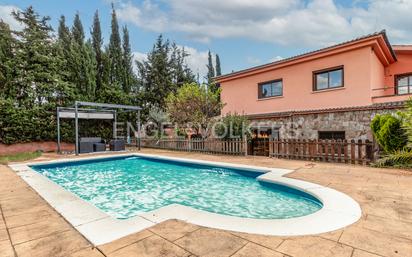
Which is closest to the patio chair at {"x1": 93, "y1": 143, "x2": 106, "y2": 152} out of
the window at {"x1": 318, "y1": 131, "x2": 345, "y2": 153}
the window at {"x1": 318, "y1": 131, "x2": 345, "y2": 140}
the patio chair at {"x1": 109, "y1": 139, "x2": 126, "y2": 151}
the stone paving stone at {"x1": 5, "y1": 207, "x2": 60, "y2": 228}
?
the patio chair at {"x1": 109, "y1": 139, "x2": 126, "y2": 151}

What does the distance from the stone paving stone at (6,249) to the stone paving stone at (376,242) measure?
11.9ft

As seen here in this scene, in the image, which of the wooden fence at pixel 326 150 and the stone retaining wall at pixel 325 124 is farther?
the stone retaining wall at pixel 325 124

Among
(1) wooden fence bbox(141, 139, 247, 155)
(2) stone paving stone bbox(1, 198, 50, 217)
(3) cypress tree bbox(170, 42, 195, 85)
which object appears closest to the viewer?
(2) stone paving stone bbox(1, 198, 50, 217)

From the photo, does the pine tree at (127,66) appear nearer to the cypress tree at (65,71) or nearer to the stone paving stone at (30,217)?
the cypress tree at (65,71)

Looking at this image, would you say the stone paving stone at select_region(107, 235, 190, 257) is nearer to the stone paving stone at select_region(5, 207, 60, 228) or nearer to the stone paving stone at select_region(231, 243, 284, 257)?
the stone paving stone at select_region(231, 243, 284, 257)

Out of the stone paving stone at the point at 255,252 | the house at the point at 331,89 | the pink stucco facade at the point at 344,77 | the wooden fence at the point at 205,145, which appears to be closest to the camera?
the stone paving stone at the point at 255,252

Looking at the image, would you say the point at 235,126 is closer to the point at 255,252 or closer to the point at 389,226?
the point at 389,226

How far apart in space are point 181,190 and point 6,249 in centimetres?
415

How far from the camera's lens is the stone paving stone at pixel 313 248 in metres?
2.25

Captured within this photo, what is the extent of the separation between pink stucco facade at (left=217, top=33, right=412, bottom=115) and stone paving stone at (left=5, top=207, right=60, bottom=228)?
12.1 meters

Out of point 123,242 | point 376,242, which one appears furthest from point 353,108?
point 123,242

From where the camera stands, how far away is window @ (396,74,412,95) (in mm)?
12148

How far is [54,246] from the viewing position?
8.04 feet

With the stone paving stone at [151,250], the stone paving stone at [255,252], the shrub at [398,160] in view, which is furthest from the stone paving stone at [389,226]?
the shrub at [398,160]
